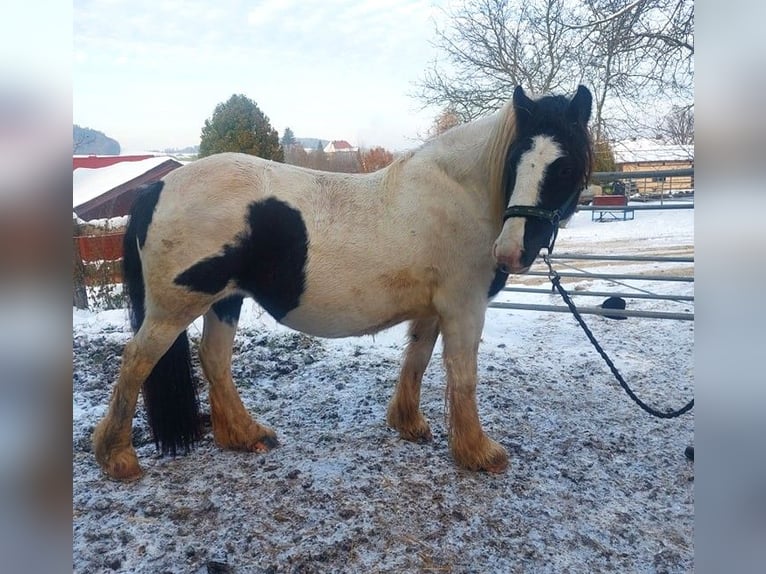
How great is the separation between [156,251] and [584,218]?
19541mm

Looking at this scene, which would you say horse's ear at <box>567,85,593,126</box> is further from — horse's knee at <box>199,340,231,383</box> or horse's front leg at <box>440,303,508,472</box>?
horse's knee at <box>199,340,231,383</box>

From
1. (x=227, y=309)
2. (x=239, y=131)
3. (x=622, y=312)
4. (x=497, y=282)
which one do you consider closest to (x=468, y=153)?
(x=497, y=282)

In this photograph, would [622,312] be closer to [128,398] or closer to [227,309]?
[227,309]

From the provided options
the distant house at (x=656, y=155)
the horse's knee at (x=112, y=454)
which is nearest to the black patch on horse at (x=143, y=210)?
the horse's knee at (x=112, y=454)

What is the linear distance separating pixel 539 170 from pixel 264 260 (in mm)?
1515

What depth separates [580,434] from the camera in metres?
3.46

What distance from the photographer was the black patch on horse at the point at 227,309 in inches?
122

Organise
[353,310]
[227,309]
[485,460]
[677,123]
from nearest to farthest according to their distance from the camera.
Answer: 1. [353,310]
2. [485,460]
3. [227,309]
4. [677,123]

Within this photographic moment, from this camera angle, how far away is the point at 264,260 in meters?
2.66

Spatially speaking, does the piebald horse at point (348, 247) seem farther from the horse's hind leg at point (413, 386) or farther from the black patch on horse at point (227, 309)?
the horse's hind leg at point (413, 386)

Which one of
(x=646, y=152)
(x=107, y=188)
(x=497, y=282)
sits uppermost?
(x=646, y=152)

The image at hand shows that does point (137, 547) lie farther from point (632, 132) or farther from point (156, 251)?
point (632, 132)
